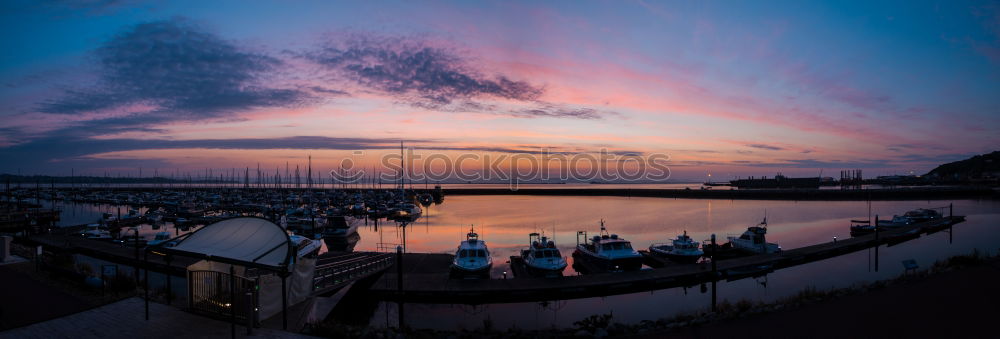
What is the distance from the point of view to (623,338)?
10977 millimetres

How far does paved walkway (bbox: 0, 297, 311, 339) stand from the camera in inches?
375

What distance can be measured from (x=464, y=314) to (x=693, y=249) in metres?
14.5

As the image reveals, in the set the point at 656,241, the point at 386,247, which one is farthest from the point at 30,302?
the point at 656,241

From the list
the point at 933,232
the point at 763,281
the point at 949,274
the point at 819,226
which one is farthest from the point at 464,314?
the point at 819,226

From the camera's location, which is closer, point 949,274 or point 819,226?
point 949,274

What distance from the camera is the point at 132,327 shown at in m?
10.0

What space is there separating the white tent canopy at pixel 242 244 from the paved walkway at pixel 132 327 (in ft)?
4.72

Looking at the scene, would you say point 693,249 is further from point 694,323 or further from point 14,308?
point 14,308

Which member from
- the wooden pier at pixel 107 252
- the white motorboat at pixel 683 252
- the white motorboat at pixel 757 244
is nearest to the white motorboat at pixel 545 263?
the white motorboat at pixel 683 252

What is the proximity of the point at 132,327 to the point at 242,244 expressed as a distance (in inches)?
105

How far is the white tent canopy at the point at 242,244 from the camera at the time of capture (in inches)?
400

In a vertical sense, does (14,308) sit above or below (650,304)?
above

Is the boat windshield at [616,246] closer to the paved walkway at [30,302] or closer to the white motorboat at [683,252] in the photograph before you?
the white motorboat at [683,252]

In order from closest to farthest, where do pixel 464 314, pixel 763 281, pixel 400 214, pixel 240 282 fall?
pixel 240 282, pixel 464 314, pixel 763 281, pixel 400 214
